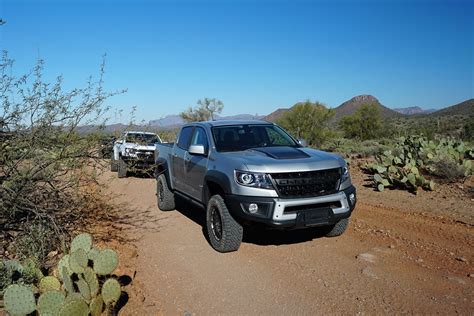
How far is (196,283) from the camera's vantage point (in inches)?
191

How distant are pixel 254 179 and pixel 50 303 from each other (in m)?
2.77

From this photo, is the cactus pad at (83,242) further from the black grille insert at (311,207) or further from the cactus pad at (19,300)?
the black grille insert at (311,207)

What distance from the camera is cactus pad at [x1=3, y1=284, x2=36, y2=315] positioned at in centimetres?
342

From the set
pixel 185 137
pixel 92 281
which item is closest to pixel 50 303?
pixel 92 281

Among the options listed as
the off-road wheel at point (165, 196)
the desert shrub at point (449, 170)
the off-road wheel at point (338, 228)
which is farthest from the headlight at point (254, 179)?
the desert shrub at point (449, 170)

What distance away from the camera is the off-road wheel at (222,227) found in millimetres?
5613

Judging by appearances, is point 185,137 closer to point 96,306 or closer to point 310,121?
point 96,306

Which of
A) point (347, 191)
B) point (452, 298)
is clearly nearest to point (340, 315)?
point (452, 298)

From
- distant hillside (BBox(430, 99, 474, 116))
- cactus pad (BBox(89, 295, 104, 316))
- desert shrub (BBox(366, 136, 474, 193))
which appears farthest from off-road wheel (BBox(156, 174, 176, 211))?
distant hillside (BBox(430, 99, 474, 116))

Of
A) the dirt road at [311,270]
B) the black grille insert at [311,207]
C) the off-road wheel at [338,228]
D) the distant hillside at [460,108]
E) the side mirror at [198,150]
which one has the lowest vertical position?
the dirt road at [311,270]

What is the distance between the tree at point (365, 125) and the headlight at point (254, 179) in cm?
2718

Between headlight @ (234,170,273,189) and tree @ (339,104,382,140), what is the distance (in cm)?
2718

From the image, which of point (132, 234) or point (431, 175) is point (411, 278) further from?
point (431, 175)

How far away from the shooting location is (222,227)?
5.67 meters
